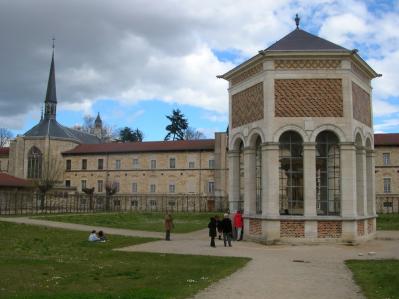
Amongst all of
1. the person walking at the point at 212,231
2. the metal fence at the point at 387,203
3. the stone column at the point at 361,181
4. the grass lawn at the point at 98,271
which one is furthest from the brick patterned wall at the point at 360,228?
the metal fence at the point at 387,203

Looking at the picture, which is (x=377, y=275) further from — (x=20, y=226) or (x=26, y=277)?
(x=20, y=226)

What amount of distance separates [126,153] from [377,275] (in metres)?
59.8

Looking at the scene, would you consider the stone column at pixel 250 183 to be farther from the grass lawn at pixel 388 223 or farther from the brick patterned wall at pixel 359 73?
the grass lawn at pixel 388 223

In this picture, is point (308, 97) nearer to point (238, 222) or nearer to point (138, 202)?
point (238, 222)

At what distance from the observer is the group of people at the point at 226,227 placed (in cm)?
1956

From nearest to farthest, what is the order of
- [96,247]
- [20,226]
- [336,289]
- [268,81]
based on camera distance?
[336,289], [96,247], [268,81], [20,226]

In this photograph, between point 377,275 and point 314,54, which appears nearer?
point 377,275

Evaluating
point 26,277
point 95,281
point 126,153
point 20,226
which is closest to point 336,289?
point 95,281

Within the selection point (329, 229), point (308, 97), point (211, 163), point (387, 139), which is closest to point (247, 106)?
point (308, 97)

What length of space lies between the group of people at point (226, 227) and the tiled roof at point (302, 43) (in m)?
7.54

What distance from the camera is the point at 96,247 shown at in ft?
62.7

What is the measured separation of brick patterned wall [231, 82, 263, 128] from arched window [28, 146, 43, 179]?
54.7 m

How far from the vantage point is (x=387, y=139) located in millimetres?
60688

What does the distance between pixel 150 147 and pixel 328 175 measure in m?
48.6
